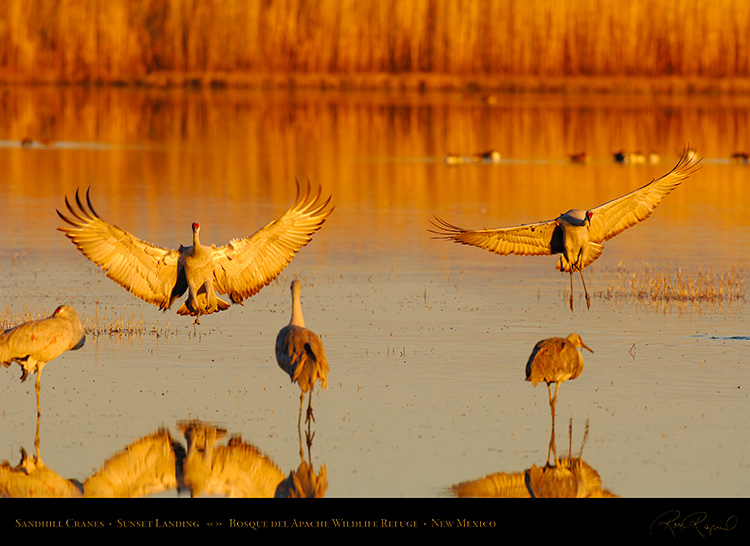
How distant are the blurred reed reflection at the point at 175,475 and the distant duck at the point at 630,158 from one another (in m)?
30.2

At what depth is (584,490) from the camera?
9.84m

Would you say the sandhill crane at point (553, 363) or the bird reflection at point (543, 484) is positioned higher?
the sandhill crane at point (553, 363)

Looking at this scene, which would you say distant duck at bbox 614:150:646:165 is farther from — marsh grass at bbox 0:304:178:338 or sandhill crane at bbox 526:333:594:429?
sandhill crane at bbox 526:333:594:429

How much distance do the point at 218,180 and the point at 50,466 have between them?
24320 millimetres

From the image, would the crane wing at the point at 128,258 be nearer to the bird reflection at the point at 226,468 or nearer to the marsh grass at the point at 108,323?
the marsh grass at the point at 108,323

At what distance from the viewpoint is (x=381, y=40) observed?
6556 cm

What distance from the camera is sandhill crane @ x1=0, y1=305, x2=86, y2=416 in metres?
11.4

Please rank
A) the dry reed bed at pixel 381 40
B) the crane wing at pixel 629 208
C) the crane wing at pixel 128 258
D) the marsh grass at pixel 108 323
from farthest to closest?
the dry reed bed at pixel 381 40 → the crane wing at pixel 629 208 → the marsh grass at pixel 108 323 → the crane wing at pixel 128 258

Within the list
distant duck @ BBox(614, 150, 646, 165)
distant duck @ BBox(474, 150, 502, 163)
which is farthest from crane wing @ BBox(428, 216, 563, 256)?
distant duck @ BBox(614, 150, 646, 165)

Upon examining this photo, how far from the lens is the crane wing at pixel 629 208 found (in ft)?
50.5

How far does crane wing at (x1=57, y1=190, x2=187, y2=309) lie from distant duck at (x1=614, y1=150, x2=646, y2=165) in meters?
27.2

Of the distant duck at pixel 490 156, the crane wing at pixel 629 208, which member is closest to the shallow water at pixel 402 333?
the distant duck at pixel 490 156

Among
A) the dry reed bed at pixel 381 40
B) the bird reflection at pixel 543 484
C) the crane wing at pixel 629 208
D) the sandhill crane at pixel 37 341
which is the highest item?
the dry reed bed at pixel 381 40

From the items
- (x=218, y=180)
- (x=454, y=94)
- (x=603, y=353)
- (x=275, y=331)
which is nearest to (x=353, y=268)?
(x=275, y=331)
